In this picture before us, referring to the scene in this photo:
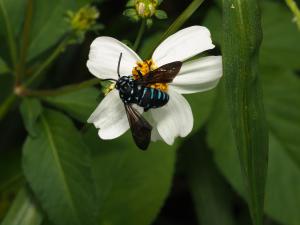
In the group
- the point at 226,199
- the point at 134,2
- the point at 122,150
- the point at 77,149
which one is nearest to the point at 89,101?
the point at 77,149

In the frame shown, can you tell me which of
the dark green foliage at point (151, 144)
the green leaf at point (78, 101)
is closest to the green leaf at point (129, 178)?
the dark green foliage at point (151, 144)

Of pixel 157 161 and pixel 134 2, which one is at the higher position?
pixel 134 2

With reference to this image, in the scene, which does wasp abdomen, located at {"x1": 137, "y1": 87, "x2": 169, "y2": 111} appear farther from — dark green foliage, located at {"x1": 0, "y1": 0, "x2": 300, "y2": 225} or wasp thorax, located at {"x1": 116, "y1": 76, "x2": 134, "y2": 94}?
dark green foliage, located at {"x1": 0, "y1": 0, "x2": 300, "y2": 225}

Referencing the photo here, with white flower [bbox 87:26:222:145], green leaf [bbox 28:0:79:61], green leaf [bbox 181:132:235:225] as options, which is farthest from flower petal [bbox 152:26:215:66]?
green leaf [bbox 181:132:235:225]

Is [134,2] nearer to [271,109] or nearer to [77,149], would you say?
[77,149]

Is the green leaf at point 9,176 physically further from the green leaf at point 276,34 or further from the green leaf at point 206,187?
the green leaf at point 276,34

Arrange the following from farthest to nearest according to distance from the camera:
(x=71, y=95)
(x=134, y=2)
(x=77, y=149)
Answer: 1. (x=71, y=95)
2. (x=77, y=149)
3. (x=134, y=2)

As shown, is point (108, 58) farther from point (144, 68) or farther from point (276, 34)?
point (276, 34)

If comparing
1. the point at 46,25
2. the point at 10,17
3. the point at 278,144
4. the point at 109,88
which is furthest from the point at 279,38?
the point at 109,88
